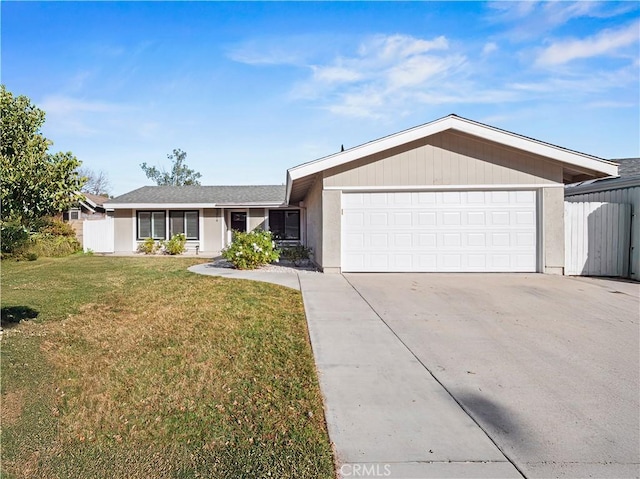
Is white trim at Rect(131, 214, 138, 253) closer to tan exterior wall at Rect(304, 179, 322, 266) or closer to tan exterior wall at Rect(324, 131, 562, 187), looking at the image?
tan exterior wall at Rect(304, 179, 322, 266)

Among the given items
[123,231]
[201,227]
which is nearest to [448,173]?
[201,227]

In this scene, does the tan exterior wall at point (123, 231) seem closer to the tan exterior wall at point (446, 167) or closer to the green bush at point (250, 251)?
the green bush at point (250, 251)

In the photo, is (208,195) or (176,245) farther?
(208,195)

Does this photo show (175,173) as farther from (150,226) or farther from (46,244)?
(46,244)

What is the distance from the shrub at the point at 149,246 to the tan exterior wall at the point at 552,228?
16.1 meters

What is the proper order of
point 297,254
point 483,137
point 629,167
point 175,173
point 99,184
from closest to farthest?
point 483,137
point 629,167
point 297,254
point 99,184
point 175,173

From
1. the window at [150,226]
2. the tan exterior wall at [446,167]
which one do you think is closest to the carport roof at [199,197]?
the window at [150,226]

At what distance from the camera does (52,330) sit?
4922mm

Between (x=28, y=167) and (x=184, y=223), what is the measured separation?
14.2m

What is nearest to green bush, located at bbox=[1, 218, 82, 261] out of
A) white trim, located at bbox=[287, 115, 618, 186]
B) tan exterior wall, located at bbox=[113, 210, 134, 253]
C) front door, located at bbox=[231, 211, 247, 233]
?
tan exterior wall, located at bbox=[113, 210, 134, 253]

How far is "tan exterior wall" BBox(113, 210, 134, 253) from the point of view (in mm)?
17875

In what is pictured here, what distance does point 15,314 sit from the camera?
18.6ft

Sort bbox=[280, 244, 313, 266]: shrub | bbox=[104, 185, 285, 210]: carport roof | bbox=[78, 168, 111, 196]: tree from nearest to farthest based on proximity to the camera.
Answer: bbox=[280, 244, 313, 266]: shrub < bbox=[104, 185, 285, 210]: carport roof < bbox=[78, 168, 111, 196]: tree

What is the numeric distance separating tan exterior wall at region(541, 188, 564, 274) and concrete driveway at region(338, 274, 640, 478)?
1.61 meters
